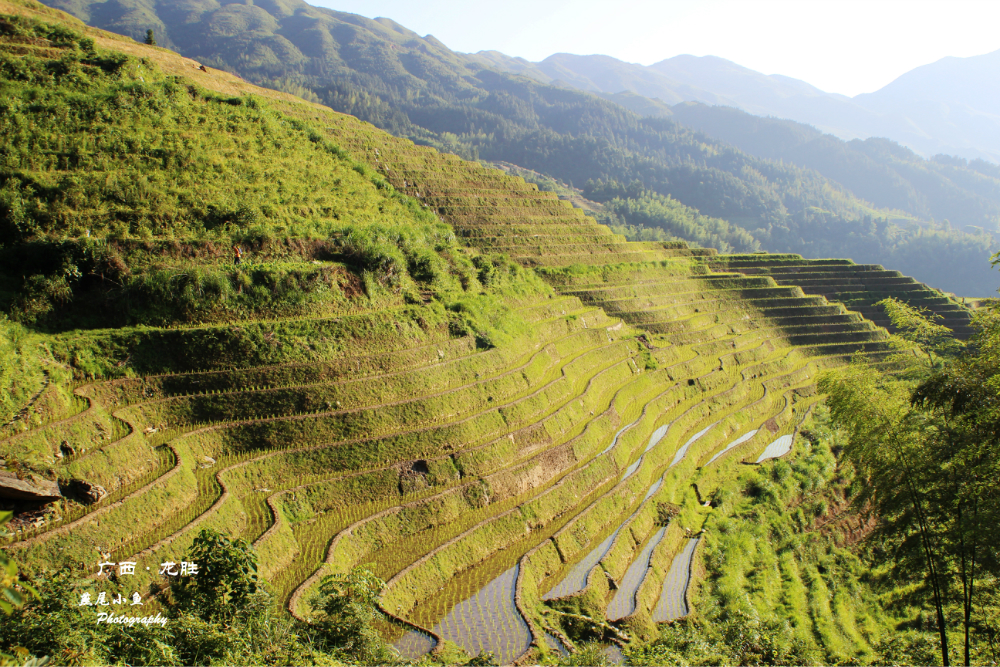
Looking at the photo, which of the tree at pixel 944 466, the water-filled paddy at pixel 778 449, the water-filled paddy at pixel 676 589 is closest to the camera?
the tree at pixel 944 466

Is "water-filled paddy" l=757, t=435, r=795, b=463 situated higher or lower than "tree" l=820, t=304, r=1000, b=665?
lower

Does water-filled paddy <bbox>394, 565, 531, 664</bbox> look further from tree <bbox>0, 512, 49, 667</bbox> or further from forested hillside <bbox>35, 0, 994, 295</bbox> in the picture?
forested hillside <bbox>35, 0, 994, 295</bbox>

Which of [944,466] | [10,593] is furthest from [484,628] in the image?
[10,593]

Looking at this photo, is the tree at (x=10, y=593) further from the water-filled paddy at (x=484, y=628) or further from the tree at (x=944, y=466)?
the tree at (x=944, y=466)

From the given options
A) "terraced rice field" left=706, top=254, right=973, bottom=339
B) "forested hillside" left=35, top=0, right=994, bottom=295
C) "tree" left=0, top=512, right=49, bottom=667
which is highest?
"forested hillside" left=35, top=0, right=994, bottom=295

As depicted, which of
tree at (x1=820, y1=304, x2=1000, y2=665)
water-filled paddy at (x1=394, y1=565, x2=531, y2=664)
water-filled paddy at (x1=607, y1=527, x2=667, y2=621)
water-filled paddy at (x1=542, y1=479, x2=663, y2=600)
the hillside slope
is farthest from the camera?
water-filled paddy at (x1=542, y1=479, x2=663, y2=600)

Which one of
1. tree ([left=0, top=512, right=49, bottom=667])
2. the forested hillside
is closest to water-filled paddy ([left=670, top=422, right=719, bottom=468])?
tree ([left=0, top=512, right=49, bottom=667])

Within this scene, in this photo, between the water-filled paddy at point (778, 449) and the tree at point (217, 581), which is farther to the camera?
the water-filled paddy at point (778, 449)

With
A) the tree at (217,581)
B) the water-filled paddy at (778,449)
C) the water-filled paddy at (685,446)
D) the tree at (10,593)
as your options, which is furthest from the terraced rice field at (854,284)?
the tree at (10,593)

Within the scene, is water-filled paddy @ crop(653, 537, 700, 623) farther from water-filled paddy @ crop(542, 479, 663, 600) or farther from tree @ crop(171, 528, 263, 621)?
tree @ crop(171, 528, 263, 621)

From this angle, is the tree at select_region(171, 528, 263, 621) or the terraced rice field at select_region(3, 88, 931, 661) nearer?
the tree at select_region(171, 528, 263, 621)

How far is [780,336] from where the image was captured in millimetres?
40844

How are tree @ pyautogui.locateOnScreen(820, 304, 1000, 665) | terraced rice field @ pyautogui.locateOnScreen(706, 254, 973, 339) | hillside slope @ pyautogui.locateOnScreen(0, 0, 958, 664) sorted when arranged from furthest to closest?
terraced rice field @ pyautogui.locateOnScreen(706, 254, 973, 339), hillside slope @ pyautogui.locateOnScreen(0, 0, 958, 664), tree @ pyautogui.locateOnScreen(820, 304, 1000, 665)

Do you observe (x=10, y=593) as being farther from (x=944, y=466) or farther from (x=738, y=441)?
(x=738, y=441)
